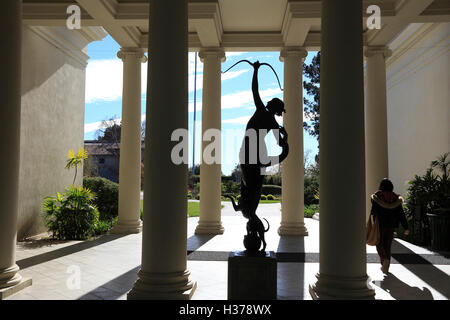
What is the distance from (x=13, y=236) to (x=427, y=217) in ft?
77.5

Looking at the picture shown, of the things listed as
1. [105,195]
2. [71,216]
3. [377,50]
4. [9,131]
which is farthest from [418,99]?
[9,131]

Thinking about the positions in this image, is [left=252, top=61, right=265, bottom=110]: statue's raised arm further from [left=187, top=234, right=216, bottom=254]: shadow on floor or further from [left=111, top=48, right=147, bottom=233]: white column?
[left=111, top=48, right=147, bottom=233]: white column

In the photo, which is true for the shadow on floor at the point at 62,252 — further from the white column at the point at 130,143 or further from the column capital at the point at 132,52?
the column capital at the point at 132,52

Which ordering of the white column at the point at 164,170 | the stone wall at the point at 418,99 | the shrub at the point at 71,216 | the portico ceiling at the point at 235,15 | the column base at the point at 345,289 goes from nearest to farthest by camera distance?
the column base at the point at 345,289 → the white column at the point at 164,170 → the portico ceiling at the point at 235,15 → the shrub at the point at 71,216 → the stone wall at the point at 418,99

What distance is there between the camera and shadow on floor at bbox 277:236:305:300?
13344mm

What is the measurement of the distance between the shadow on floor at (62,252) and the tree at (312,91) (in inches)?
2042

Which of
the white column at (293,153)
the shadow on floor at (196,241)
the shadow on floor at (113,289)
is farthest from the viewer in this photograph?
the white column at (293,153)

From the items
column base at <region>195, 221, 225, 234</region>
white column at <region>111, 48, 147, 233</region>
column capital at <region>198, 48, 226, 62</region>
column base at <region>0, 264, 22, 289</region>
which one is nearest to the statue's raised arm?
column base at <region>0, 264, 22, 289</region>

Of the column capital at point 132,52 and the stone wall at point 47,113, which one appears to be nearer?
the stone wall at point 47,113

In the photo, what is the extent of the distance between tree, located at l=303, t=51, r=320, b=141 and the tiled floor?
155 ft

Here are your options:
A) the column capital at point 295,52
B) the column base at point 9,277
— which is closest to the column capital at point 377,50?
Answer: the column capital at point 295,52

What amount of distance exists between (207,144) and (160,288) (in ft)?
57.0

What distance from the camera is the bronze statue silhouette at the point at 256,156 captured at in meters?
11.6
